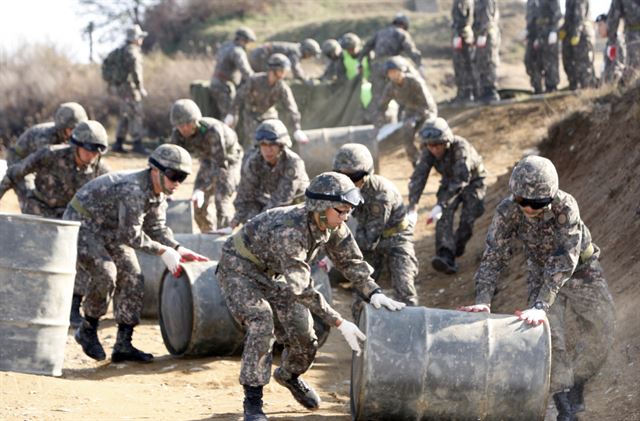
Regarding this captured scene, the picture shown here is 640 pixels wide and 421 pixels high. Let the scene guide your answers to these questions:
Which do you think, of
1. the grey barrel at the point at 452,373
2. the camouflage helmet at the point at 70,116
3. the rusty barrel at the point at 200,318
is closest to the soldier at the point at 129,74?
the camouflage helmet at the point at 70,116

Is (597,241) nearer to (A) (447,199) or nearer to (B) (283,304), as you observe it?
(A) (447,199)

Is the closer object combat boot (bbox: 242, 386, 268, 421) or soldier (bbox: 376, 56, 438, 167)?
combat boot (bbox: 242, 386, 268, 421)

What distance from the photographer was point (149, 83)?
31.7m

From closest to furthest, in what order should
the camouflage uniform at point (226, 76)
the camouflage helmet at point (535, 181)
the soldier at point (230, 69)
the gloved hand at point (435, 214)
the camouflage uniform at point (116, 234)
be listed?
the camouflage helmet at point (535, 181) < the camouflage uniform at point (116, 234) < the gloved hand at point (435, 214) < the soldier at point (230, 69) < the camouflage uniform at point (226, 76)

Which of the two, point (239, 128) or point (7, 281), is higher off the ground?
point (7, 281)

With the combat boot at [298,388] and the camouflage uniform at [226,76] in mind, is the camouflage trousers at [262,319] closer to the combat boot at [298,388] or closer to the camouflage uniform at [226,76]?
the combat boot at [298,388]

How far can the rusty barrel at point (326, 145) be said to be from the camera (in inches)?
699

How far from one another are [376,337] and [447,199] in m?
5.51

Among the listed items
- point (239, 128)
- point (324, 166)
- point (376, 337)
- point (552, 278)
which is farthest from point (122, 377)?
point (239, 128)

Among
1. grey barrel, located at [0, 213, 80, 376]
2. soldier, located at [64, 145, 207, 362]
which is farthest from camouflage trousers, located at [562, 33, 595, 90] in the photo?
grey barrel, located at [0, 213, 80, 376]

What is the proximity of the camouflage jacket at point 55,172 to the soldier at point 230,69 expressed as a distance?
353 inches

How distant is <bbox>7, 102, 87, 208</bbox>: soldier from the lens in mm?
11898

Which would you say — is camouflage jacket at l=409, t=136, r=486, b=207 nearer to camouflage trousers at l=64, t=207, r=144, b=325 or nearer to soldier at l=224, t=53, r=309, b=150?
camouflage trousers at l=64, t=207, r=144, b=325

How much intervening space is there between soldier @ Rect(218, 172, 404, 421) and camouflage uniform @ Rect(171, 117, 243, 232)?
5.01 meters
